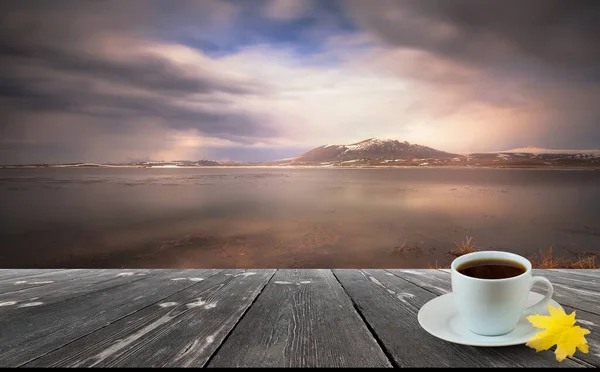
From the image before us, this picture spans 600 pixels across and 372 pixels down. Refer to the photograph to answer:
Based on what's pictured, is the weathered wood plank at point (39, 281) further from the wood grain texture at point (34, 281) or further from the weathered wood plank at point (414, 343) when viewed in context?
the weathered wood plank at point (414, 343)

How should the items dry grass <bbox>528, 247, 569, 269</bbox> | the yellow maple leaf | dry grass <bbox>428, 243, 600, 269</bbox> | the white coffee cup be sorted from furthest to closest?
dry grass <bbox>528, 247, 569, 269</bbox> < dry grass <bbox>428, 243, 600, 269</bbox> < the white coffee cup < the yellow maple leaf

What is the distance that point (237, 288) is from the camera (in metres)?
1.20

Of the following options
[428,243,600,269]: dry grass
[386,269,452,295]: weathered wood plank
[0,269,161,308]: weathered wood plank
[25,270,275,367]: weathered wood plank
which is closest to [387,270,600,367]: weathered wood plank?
[386,269,452,295]: weathered wood plank

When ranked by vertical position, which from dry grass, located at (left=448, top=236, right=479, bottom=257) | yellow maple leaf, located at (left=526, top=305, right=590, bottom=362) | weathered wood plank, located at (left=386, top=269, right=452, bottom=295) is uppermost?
yellow maple leaf, located at (left=526, top=305, right=590, bottom=362)

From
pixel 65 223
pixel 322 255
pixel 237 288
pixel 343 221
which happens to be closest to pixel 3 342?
pixel 237 288

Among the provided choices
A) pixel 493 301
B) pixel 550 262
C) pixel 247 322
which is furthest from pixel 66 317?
pixel 550 262

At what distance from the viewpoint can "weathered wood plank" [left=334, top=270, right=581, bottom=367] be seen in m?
0.58

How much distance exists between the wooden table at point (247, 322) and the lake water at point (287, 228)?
6909 mm

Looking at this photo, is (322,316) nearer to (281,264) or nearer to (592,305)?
(592,305)

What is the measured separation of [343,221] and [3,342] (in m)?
12.7

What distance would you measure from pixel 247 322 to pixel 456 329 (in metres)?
0.45

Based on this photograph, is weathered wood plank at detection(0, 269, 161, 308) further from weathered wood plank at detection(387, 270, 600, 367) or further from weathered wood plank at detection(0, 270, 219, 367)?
weathered wood plank at detection(387, 270, 600, 367)

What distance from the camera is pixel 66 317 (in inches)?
35.8

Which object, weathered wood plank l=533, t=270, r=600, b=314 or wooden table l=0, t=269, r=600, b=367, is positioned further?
weathered wood plank l=533, t=270, r=600, b=314
